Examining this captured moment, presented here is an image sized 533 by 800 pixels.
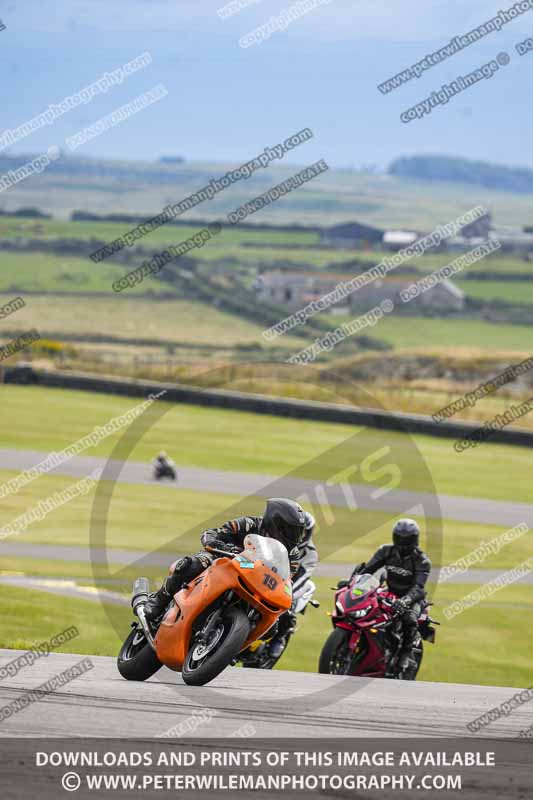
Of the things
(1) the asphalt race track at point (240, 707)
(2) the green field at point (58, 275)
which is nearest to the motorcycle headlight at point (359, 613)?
(1) the asphalt race track at point (240, 707)

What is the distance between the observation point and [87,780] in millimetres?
6000

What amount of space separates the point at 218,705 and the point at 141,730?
2.51 ft

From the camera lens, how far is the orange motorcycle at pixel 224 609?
8.09 m

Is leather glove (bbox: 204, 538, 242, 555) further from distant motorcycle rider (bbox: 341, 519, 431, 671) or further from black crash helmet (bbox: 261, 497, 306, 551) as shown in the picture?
distant motorcycle rider (bbox: 341, 519, 431, 671)

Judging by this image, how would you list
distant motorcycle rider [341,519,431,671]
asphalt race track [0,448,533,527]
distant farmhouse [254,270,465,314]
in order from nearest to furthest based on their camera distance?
1. distant motorcycle rider [341,519,431,671]
2. asphalt race track [0,448,533,527]
3. distant farmhouse [254,270,465,314]

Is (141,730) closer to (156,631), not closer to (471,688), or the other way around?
(156,631)

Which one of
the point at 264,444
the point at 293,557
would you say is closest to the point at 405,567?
the point at 293,557

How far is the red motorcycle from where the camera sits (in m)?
11.1

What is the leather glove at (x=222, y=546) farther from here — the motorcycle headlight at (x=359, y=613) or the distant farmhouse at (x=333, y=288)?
the distant farmhouse at (x=333, y=288)

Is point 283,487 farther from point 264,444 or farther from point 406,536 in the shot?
point 406,536

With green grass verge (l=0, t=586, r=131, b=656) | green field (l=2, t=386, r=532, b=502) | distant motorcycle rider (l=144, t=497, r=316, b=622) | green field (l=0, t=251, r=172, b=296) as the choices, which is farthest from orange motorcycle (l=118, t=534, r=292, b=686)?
green field (l=0, t=251, r=172, b=296)

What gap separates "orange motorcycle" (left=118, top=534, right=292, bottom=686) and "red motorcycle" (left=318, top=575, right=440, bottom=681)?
9.22 feet

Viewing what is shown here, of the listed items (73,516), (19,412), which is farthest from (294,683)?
(19,412)

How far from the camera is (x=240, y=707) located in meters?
7.64
